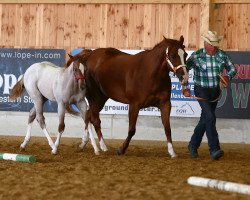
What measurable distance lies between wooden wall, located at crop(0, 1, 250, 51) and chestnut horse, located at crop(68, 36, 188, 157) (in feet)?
7.43

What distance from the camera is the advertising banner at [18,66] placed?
11919 millimetres

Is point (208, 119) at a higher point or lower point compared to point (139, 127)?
higher

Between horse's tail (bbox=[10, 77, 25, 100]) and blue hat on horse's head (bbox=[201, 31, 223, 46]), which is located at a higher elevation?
blue hat on horse's head (bbox=[201, 31, 223, 46])

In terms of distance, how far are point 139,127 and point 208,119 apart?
134 inches

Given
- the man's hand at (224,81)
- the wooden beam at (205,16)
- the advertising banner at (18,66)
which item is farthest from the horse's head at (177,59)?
the advertising banner at (18,66)

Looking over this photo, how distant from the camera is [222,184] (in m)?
5.23

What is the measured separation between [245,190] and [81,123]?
7.01 metres

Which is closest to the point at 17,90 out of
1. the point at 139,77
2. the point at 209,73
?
the point at 139,77

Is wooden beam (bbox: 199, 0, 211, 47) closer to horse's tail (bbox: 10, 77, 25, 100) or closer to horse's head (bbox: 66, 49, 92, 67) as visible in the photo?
horse's head (bbox: 66, 49, 92, 67)

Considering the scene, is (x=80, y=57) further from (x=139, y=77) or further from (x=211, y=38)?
(x=211, y=38)

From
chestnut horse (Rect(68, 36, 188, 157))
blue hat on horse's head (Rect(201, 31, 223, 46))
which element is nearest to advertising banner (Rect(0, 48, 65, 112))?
chestnut horse (Rect(68, 36, 188, 157))

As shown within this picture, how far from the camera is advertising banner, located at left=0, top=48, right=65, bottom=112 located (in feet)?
39.1

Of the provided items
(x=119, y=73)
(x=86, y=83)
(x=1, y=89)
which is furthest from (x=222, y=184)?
(x=1, y=89)

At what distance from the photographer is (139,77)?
861 cm
